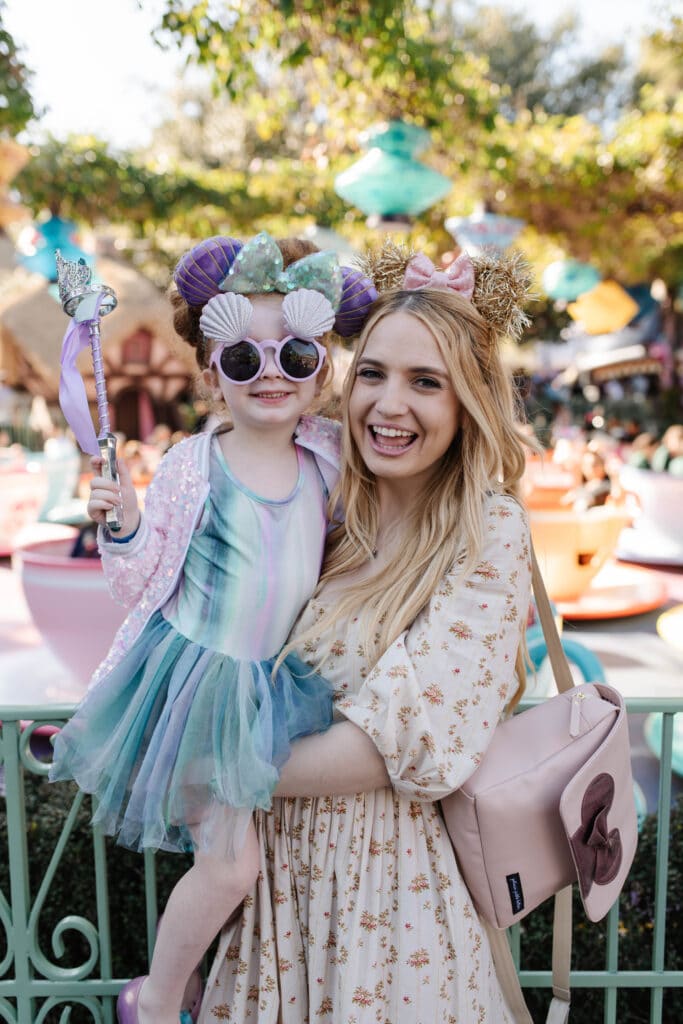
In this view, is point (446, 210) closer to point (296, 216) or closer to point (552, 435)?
point (296, 216)

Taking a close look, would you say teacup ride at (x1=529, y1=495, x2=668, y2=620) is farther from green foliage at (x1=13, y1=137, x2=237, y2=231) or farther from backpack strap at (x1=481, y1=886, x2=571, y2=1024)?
green foliage at (x1=13, y1=137, x2=237, y2=231)

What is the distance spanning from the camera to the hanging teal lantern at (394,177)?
631cm

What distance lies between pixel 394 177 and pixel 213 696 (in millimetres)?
5847

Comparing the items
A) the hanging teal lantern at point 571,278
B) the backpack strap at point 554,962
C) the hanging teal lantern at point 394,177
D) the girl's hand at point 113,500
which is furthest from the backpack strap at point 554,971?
the hanging teal lantern at point 571,278

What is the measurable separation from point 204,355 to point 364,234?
11.0m

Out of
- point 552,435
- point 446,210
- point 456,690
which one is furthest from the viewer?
point 552,435

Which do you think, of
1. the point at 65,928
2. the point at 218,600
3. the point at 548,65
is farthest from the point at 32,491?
the point at 548,65

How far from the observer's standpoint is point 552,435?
14.8m

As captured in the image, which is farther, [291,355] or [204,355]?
[204,355]

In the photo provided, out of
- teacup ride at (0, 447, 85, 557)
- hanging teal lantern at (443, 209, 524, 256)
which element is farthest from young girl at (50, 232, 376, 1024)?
hanging teal lantern at (443, 209, 524, 256)

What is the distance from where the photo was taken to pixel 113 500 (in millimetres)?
1481

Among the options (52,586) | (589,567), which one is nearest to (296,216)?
(589,567)

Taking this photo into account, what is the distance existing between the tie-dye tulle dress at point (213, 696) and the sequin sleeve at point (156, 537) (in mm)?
38

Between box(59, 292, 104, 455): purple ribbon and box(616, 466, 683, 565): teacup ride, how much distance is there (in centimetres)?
655
